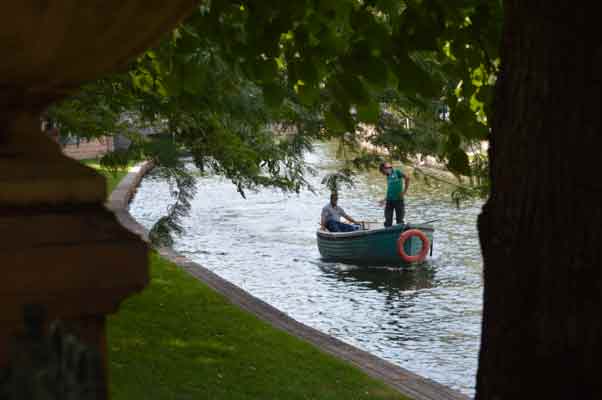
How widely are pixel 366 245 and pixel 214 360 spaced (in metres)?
11.2

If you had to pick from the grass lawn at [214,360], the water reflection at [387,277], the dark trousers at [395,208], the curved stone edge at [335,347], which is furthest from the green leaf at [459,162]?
the dark trousers at [395,208]

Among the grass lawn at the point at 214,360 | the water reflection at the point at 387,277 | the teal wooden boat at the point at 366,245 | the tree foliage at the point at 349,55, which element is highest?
the tree foliage at the point at 349,55

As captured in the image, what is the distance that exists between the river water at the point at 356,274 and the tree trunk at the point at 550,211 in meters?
6.42

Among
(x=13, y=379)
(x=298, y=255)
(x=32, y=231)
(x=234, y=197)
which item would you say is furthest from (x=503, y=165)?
(x=234, y=197)

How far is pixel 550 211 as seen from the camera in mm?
2811

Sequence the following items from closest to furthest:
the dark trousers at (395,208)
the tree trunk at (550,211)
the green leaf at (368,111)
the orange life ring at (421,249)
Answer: the tree trunk at (550,211), the green leaf at (368,111), the orange life ring at (421,249), the dark trousers at (395,208)

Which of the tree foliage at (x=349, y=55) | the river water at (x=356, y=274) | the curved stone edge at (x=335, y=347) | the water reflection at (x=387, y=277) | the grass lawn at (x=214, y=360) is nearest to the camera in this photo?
the tree foliage at (x=349, y=55)

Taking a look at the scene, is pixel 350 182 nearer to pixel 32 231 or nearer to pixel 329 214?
pixel 32 231

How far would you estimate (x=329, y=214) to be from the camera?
2123 centimetres

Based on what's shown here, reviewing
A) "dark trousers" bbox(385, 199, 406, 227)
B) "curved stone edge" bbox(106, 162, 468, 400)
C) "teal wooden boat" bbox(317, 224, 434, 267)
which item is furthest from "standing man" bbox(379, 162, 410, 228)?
"curved stone edge" bbox(106, 162, 468, 400)

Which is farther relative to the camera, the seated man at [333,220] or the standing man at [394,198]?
the standing man at [394,198]

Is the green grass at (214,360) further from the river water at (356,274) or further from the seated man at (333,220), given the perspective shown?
the seated man at (333,220)

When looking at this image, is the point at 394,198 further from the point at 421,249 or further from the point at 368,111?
the point at 368,111

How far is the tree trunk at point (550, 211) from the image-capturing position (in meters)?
2.77
